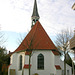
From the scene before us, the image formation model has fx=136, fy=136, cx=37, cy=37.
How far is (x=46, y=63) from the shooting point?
22.4 metres

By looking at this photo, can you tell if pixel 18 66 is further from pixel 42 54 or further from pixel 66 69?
pixel 66 69

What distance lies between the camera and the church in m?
21.7

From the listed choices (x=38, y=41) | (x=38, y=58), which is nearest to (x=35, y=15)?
(x=38, y=41)

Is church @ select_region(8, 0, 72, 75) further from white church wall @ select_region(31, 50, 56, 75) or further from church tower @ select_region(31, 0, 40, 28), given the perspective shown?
church tower @ select_region(31, 0, 40, 28)

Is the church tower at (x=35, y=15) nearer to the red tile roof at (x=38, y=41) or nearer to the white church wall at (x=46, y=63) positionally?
the red tile roof at (x=38, y=41)

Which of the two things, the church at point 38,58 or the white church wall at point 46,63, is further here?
the white church wall at point 46,63

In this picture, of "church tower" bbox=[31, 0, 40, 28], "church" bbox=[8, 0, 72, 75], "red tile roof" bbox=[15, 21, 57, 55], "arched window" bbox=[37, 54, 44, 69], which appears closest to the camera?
"church" bbox=[8, 0, 72, 75]

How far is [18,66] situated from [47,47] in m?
6.40

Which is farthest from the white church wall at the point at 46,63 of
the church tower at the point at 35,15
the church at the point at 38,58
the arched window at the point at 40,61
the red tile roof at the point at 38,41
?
the church tower at the point at 35,15

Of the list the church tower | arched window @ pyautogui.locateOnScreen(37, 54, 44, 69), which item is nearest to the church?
arched window @ pyautogui.locateOnScreen(37, 54, 44, 69)

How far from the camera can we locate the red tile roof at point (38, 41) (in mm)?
22852

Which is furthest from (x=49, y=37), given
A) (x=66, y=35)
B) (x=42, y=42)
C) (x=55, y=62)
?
(x=55, y=62)

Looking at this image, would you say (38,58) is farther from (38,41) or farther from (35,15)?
(35,15)

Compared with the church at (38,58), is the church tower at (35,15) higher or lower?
higher
